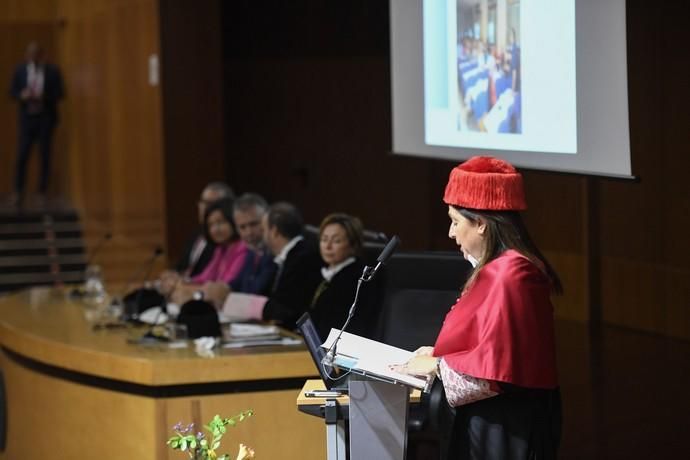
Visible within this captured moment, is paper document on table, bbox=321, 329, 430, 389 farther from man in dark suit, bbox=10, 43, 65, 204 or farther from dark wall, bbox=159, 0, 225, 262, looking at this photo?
man in dark suit, bbox=10, 43, 65, 204

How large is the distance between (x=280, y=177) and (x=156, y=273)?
1517 millimetres

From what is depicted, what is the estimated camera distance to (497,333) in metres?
2.95

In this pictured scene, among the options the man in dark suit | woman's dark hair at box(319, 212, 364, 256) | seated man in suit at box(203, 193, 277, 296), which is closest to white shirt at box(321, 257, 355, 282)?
woman's dark hair at box(319, 212, 364, 256)

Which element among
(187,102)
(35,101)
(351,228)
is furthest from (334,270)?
(35,101)

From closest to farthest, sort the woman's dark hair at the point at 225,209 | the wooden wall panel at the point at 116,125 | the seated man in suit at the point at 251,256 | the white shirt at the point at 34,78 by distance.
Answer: the seated man in suit at the point at 251,256 < the woman's dark hair at the point at 225,209 < the wooden wall panel at the point at 116,125 < the white shirt at the point at 34,78

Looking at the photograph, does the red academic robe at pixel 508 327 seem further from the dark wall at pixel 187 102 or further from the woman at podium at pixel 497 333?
the dark wall at pixel 187 102

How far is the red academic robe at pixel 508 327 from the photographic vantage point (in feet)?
9.68

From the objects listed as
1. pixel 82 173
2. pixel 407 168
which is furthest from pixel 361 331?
pixel 82 173

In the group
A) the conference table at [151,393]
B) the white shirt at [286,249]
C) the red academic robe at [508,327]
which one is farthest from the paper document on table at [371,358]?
the white shirt at [286,249]

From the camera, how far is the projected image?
193 inches

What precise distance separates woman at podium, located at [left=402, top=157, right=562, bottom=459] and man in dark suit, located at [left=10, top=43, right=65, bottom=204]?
9.52m

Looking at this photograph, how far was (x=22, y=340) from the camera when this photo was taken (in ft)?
18.1

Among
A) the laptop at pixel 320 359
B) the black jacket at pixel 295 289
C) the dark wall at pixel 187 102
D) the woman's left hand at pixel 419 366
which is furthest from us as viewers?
the dark wall at pixel 187 102

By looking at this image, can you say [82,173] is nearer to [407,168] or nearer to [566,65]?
[407,168]
